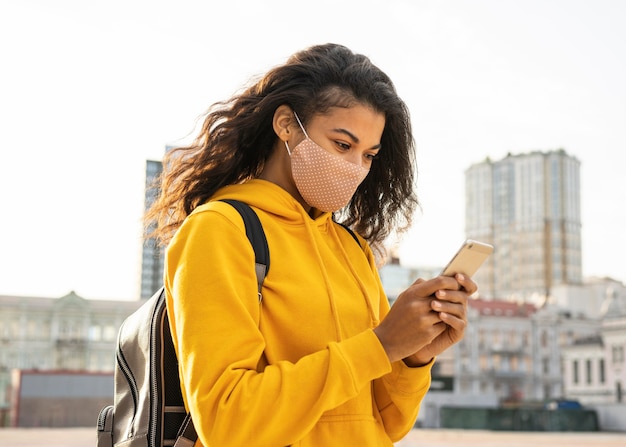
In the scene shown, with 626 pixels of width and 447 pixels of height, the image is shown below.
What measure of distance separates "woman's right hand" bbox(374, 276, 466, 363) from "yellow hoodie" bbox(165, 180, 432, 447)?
0.07ft

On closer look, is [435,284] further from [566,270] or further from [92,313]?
[566,270]

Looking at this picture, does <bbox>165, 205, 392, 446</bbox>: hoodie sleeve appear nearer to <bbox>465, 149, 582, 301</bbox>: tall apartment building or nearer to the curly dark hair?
the curly dark hair

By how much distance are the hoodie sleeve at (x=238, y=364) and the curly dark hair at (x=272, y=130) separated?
31 centimetres

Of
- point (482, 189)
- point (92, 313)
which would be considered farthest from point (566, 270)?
point (92, 313)

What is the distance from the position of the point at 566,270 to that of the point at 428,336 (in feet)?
240

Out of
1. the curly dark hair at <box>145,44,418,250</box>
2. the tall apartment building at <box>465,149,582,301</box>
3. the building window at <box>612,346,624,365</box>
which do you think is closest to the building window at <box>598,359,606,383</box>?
the building window at <box>612,346,624,365</box>

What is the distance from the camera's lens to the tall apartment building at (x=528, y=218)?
221 feet

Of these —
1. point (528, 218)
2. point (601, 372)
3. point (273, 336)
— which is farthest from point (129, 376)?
point (528, 218)

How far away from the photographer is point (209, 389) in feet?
3.98

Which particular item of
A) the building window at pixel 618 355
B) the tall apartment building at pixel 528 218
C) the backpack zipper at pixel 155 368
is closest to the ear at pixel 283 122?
the backpack zipper at pixel 155 368

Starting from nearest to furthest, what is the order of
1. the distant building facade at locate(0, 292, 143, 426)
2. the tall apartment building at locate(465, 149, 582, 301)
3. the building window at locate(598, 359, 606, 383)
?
the distant building facade at locate(0, 292, 143, 426) < the building window at locate(598, 359, 606, 383) < the tall apartment building at locate(465, 149, 582, 301)

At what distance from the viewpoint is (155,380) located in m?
1.36

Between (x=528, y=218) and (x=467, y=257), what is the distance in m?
70.8

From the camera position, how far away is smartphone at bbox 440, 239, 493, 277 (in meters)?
1.29
